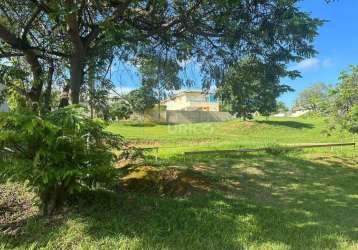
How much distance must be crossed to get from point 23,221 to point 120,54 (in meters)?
3.94

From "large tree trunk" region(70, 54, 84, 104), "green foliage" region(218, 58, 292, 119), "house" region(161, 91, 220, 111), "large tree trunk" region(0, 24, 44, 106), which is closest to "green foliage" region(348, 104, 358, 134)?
"house" region(161, 91, 220, 111)

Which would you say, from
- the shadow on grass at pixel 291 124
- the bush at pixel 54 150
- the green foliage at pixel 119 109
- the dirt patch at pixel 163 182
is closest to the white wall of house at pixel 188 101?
the green foliage at pixel 119 109

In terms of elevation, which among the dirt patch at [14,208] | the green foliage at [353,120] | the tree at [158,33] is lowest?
the dirt patch at [14,208]

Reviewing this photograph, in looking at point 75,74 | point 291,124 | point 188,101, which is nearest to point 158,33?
Answer: point 75,74

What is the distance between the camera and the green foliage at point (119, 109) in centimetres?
902

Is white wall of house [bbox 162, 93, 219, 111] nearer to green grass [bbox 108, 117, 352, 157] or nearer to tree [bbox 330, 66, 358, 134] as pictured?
green grass [bbox 108, 117, 352, 157]

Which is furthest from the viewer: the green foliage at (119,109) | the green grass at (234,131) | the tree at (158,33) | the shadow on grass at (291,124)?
the shadow on grass at (291,124)

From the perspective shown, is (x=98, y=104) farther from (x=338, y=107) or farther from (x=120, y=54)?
(x=338, y=107)

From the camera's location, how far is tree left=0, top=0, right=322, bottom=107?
6.87 m

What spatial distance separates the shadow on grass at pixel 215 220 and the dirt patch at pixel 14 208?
0.24 metres

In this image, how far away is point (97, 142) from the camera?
17.5 feet

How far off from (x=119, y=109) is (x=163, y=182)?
2275 mm

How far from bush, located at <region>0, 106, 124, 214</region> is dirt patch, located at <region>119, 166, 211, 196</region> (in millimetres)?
1949

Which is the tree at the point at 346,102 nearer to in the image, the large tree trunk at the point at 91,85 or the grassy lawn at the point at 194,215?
the grassy lawn at the point at 194,215
